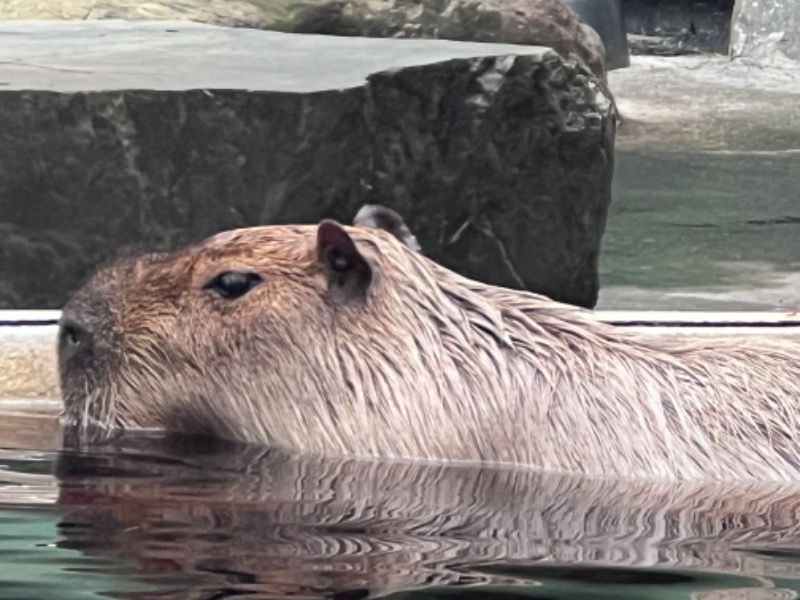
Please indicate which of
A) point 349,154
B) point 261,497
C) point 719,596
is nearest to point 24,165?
point 349,154

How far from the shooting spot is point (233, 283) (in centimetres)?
438

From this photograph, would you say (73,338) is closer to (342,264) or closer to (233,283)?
(233,283)

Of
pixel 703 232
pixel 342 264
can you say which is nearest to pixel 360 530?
pixel 342 264

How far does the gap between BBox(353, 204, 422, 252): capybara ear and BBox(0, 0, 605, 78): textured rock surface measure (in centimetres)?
406

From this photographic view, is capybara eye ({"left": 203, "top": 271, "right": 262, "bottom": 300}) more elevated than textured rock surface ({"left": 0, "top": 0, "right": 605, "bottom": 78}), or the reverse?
capybara eye ({"left": 203, "top": 271, "right": 262, "bottom": 300})

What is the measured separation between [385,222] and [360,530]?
1303mm

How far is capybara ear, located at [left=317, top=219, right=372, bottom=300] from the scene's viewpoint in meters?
4.18

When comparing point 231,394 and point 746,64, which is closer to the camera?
point 231,394

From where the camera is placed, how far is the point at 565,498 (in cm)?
384

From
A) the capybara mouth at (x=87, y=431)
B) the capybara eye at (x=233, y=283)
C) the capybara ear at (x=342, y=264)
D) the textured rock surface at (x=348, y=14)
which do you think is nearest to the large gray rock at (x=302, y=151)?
the capybara mouth at (x=87, y=431)

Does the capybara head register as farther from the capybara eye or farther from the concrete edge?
the concrete edge

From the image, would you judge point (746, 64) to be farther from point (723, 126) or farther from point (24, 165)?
point (24, 165)

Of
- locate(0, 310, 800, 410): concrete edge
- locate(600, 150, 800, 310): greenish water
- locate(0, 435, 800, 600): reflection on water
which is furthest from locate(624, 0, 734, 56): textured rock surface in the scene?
locate(0, 435, 800, 600): reflection on water

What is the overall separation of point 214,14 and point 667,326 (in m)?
4.63
